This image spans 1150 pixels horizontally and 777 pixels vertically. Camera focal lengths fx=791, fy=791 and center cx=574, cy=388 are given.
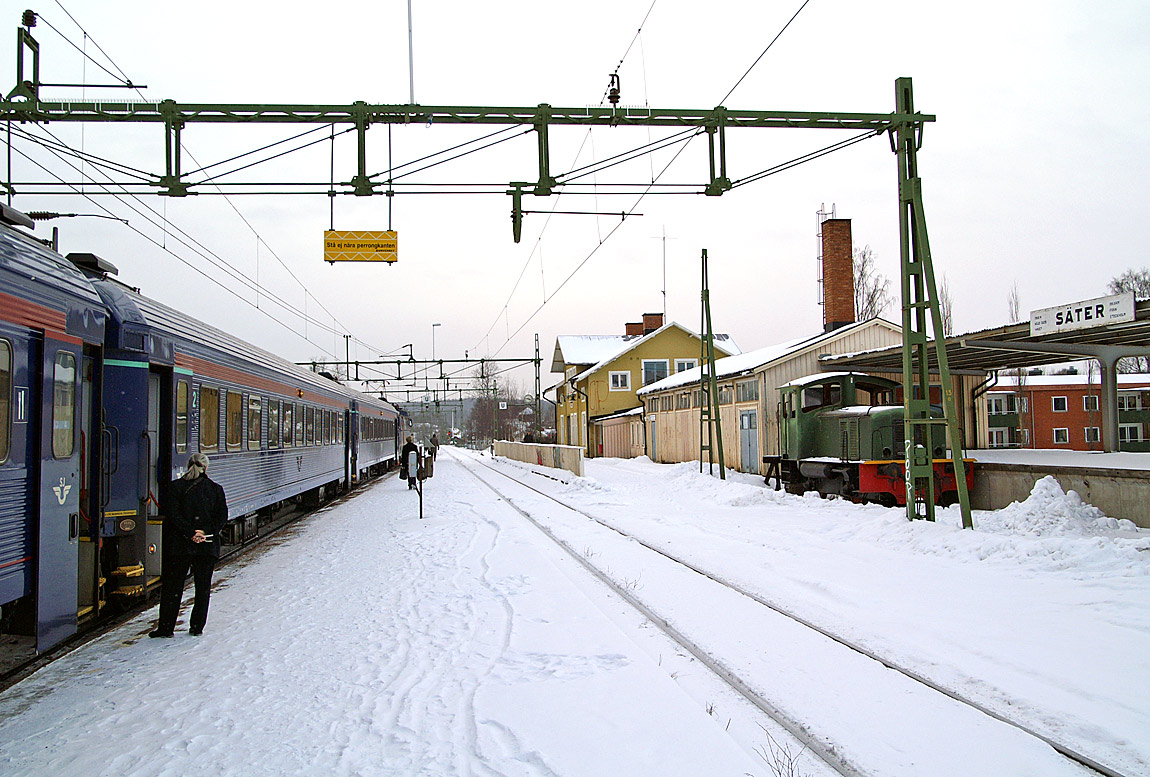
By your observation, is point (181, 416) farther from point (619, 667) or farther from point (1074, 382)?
point (1074, 382)

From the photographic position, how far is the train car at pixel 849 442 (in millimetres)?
15602

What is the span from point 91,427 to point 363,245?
23.6ft

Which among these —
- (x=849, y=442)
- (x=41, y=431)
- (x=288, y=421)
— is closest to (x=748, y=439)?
(x=849, y=442)

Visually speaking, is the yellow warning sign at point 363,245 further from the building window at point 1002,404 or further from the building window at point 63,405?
the building window at point 1002,404

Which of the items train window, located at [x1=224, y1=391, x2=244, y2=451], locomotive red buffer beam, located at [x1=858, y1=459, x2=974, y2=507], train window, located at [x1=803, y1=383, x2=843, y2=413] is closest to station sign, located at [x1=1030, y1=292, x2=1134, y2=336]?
locomotive red buffer beam, located at [x1=858, y1=459, x2=974, y2=507]

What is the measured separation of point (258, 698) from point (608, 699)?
2.43m

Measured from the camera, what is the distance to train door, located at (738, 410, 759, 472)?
81.0 feet

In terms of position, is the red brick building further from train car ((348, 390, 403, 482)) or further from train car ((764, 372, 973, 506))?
train car ((348, 390, 403, 482))

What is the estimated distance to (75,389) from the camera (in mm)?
6430

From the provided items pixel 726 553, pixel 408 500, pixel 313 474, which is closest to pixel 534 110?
pixel 726 553

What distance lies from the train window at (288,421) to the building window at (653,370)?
3040 cm

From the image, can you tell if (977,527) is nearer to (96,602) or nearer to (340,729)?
(340,729)

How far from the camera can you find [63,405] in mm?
6191

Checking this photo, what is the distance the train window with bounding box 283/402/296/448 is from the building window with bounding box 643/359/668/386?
30.4m
